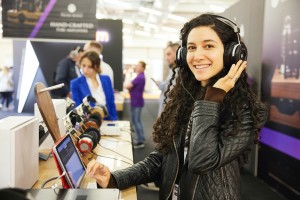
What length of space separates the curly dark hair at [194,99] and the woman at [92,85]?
66.9 inches

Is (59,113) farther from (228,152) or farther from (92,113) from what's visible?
(228,152)

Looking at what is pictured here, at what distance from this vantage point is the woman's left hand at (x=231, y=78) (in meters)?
1.18

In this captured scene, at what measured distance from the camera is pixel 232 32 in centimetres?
127

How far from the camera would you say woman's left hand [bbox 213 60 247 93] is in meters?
1.18

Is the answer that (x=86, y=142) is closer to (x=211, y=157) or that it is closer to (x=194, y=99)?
(x=194, y=99)

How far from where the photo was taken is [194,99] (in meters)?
1.41

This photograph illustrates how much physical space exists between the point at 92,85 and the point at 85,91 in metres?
0.10

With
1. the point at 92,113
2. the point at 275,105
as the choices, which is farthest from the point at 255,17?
the point at 92,113

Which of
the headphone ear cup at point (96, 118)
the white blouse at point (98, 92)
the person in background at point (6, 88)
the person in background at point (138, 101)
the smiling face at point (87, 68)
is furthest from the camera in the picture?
the person in background at point (6, 88)

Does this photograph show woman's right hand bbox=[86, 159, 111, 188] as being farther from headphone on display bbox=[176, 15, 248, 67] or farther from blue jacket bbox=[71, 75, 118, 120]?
blue jacket bbox=[71, 75, 118, 120]

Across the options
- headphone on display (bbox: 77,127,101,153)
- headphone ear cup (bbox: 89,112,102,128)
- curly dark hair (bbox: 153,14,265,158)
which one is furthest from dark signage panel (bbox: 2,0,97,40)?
curly dark hair (bbox: 153,14,265,158)

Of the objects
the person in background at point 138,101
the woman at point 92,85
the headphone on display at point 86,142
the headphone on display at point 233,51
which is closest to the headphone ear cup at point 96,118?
the headphone on display at point 86,142

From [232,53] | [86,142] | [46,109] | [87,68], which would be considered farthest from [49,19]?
[232,53]

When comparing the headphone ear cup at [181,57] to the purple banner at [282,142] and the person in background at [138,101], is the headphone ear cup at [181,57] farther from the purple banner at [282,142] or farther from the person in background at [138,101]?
the person in background at [138,101]
